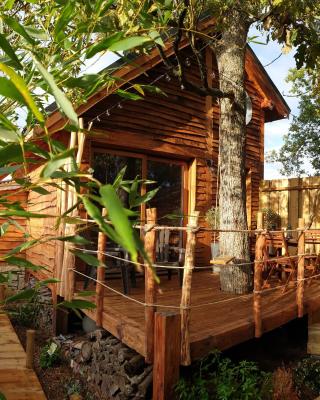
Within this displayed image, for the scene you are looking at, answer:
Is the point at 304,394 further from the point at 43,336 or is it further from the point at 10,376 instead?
the point at 43,336

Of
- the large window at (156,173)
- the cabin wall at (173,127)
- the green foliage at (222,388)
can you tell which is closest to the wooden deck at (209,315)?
the green foliage at (222,388)

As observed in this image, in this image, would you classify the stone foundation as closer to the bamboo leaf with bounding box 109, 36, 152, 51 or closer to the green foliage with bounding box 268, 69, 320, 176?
the bamboo leaf with bounding box 109, 36, 152, 51

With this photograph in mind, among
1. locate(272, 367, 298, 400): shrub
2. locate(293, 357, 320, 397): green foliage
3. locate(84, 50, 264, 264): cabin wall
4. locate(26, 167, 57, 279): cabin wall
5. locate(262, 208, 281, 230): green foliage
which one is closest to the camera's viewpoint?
locate(272, 367, 298, 400): shrub

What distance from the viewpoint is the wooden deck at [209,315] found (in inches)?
145

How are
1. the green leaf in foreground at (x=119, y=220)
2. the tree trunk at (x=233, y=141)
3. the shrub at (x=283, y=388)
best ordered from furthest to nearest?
the tree trunk at (x=233, y=141)
the shrub at (x=283, y=388)
the green leaf in foreground at (x=119, y=220)

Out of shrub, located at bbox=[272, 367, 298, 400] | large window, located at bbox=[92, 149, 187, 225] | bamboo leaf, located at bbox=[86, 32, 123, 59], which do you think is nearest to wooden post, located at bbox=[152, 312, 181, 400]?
shrub, located at bbox=[272, 367, 298, 400]

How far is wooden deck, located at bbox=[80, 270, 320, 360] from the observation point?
3684 millimetres

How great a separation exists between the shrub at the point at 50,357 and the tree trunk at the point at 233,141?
2.72 m

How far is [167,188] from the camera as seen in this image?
811 cm

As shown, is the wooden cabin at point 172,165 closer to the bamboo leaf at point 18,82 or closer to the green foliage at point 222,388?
the green foliage at point 222,388

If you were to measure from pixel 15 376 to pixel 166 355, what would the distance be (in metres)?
1.82

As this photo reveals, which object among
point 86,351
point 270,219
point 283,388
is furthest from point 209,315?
point 270,219

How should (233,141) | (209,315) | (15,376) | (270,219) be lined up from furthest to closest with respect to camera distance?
(270,219)
(233,141)
(209,315)
(15,376)

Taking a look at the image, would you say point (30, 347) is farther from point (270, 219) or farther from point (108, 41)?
point (270, 219)
